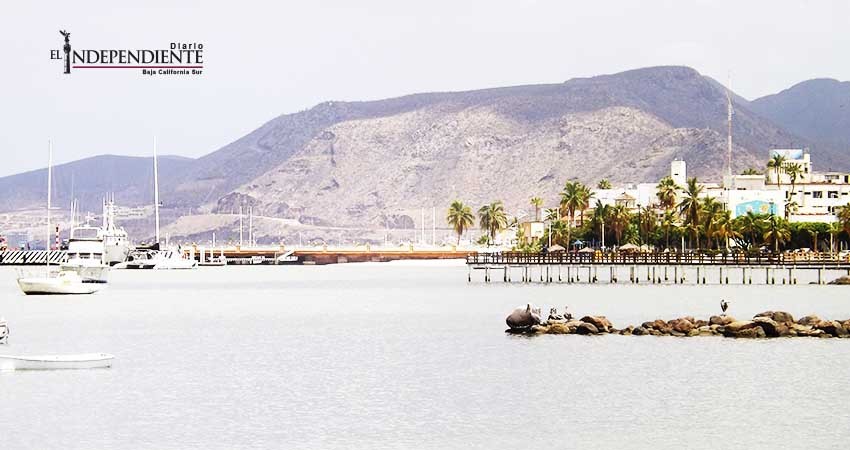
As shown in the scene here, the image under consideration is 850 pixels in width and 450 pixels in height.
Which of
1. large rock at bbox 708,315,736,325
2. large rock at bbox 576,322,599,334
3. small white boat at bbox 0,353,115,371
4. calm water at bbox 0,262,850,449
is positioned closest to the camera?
calm water at bbox 0,262,850,449

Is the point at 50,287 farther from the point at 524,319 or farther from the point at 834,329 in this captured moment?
the point at 834,329

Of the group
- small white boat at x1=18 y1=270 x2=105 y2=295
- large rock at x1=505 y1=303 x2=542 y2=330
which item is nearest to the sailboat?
small white boat at x1=18 y1=270 x2=105 y2=295

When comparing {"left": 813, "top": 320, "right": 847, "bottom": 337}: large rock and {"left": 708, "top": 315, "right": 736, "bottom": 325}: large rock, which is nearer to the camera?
{"left": 813, "top": 320, "right": 847, "bottom": 337}: large rock

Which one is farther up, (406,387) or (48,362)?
(48,362)

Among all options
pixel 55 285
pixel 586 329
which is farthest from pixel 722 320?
pixel 55 285

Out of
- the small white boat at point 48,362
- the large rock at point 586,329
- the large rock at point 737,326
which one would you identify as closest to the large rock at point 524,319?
the large rock at point 586,329

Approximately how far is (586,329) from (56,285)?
68976mm

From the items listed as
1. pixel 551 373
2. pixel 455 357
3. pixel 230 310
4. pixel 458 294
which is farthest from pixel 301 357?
pixel 458 294

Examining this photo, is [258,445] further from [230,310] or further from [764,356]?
[230,310]

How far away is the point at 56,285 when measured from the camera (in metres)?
141

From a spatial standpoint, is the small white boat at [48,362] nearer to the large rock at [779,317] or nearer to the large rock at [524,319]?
the large rock at [524,319]

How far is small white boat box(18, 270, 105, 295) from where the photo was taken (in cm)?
13838

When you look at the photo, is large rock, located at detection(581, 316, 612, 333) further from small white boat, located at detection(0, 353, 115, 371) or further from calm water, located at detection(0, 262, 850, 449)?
small white boat, located at detection(0, 353, 115, 371)

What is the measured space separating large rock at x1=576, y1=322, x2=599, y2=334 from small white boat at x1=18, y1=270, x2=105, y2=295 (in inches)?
2639
